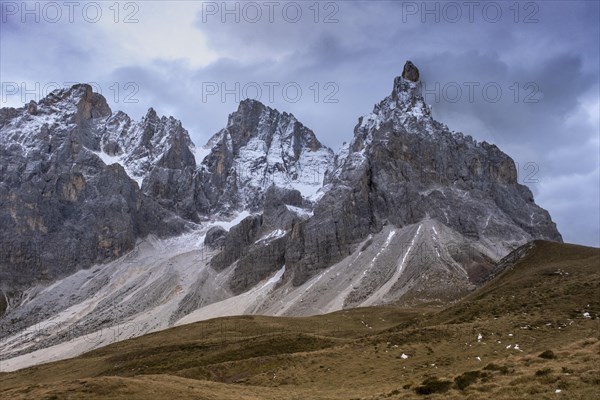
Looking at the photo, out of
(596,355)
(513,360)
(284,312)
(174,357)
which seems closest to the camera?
(596,355)

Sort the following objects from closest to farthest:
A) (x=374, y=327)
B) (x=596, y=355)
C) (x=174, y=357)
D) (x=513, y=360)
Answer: (x=596, y=355) < (x=513, y=360) < (x=174, y=357) < (x=374, y=327)

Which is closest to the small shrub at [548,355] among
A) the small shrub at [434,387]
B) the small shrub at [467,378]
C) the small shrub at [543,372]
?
the small shrub at [543,372]

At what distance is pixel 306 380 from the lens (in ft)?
141

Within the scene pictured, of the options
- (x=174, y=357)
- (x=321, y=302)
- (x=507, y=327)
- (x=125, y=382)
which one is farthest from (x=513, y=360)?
(x=321, y=302)

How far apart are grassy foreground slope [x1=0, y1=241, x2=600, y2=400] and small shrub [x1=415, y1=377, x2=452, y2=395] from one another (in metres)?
0.06

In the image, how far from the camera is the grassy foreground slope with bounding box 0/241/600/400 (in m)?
29.2

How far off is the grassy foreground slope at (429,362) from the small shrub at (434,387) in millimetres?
63

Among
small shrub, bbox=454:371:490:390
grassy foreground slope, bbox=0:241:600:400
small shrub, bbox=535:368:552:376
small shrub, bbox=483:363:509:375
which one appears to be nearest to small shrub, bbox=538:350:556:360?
grassy foreground slope, bbox=0:241:600:400

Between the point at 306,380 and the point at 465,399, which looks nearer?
the point at 465,399

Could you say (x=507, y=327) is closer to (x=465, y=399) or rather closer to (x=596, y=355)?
(x=596, y=355)

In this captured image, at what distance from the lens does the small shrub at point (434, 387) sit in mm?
29719

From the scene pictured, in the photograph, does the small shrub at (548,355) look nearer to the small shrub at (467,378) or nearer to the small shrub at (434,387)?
the small shrub at (467,378)

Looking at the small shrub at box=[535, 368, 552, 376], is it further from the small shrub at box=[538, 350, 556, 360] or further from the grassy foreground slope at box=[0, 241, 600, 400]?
the small shrub at box=[538, 350, 556, 360]

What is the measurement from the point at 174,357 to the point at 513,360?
181 feet
